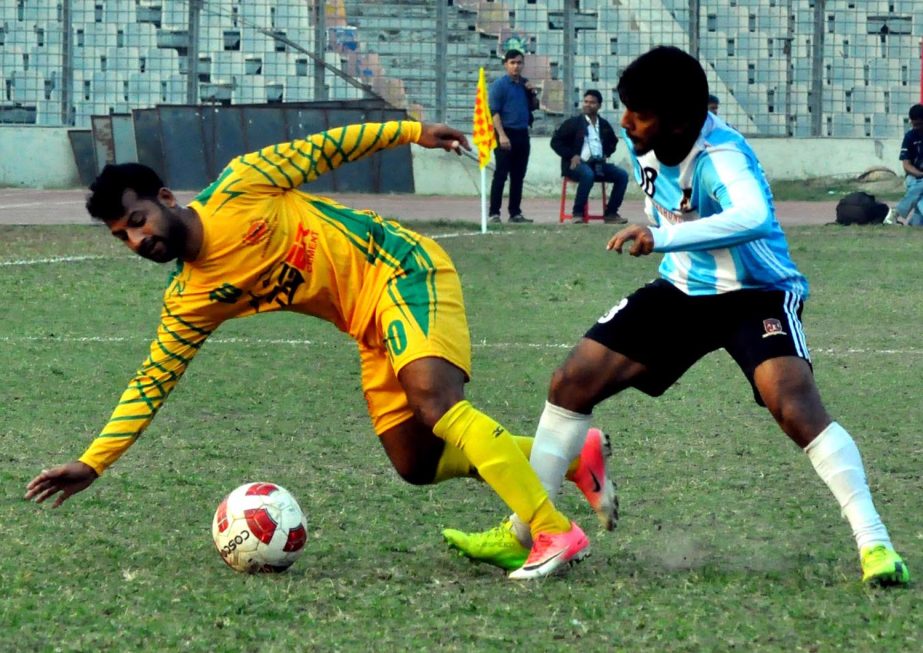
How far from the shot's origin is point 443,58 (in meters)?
27.8

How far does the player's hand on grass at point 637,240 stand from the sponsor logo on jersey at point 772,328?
0.52 m

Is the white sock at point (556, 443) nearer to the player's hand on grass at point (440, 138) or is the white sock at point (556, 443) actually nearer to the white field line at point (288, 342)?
the player's hand on grass at point (440, 138)

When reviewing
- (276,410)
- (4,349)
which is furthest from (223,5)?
(276,410)

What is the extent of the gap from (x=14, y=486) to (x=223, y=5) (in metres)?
23.1

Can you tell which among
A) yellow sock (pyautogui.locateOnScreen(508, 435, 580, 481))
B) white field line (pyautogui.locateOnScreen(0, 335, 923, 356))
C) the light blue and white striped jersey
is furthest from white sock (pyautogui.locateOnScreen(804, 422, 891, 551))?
white field line (pyautogui.locateOnScreen(0, 335, 923, 356))

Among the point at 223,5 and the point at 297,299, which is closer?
the point at 297,299

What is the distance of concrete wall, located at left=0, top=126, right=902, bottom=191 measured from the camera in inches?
1070

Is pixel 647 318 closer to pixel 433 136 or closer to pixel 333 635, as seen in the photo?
pixel 433 136

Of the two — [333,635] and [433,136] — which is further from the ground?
[433,136]

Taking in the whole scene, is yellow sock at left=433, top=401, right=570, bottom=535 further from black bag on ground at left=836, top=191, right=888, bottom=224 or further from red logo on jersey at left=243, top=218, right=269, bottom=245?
black bag on ground at left=836, top=191, right=888, bottom=224

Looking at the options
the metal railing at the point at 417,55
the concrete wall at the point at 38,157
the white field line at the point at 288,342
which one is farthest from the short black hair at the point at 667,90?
the concrete wall at the point at 38,157

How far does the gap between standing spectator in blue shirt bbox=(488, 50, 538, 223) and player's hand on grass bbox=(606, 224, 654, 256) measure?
592 inches

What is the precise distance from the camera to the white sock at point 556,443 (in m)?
4.81

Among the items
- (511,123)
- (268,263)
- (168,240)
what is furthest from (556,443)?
(511,123)
